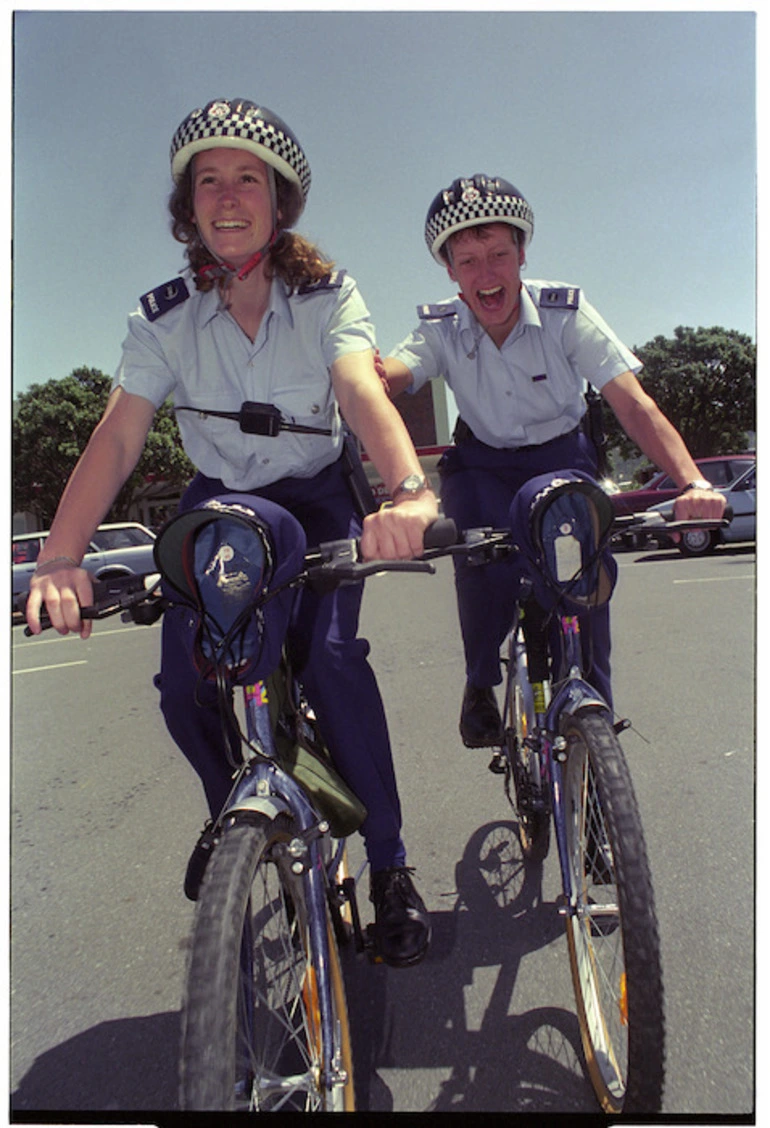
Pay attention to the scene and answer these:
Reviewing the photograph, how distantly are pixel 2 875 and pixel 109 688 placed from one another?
4.86 metres

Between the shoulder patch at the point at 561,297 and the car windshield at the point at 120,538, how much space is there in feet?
4.14

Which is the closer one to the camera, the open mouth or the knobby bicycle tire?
the knobby bicycle tire

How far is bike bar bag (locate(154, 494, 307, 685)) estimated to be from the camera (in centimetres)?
158

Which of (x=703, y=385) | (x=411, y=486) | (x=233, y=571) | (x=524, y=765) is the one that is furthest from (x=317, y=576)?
(x=703, y=385)

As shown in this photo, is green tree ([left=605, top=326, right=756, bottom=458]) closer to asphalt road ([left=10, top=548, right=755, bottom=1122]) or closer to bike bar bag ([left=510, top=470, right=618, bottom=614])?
bike bar bag ([left=510, top=470, right=618, bottom=614])

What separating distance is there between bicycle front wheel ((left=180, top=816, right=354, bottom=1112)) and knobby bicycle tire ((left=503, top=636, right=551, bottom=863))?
82cm

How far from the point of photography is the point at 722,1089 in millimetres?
1829

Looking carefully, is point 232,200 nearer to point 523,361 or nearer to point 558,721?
point 523,361

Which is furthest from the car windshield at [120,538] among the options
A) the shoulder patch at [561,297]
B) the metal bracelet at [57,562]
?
the shoulder patch at [561,297]

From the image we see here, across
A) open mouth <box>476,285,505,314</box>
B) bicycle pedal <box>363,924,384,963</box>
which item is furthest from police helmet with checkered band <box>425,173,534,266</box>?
bicycle pedal <box>363,924,384,963</box>

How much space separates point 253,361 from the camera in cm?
209

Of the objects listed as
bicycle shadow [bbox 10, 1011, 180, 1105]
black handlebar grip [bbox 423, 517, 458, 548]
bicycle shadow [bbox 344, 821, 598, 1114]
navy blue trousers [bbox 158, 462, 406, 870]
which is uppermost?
black handlebar grip [bbox 423, 517, 458, 548]

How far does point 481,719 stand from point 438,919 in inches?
24.0

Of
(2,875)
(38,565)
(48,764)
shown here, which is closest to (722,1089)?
(2,875)
